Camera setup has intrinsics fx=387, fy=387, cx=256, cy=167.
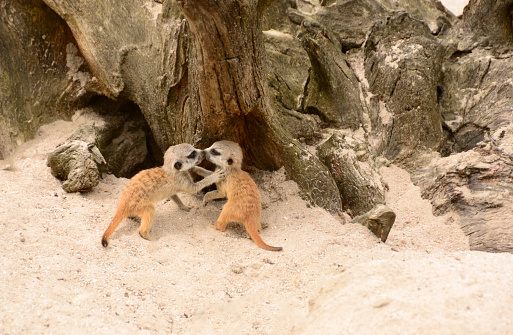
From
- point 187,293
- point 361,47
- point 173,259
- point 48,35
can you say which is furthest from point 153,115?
point 361,47

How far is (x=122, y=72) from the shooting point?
15.2 feet

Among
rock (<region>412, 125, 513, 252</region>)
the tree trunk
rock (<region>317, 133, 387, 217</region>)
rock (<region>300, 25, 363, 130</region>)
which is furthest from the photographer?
rock (<region>300, 25, 363, 130</region>)

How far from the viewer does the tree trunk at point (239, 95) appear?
9.30ft

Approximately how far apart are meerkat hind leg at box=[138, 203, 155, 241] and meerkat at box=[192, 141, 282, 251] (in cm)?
60

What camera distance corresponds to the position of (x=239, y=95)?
10.9ft

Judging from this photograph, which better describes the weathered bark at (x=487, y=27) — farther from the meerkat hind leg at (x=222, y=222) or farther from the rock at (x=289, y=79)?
the meerkat hind leg at (x=222, y=222)

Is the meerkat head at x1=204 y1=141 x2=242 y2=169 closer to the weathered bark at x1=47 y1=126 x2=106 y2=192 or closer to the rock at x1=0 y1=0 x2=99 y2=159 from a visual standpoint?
the weathered bark at x1=47 y1=126 x2=106 y2=192

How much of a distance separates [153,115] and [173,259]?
229 cm

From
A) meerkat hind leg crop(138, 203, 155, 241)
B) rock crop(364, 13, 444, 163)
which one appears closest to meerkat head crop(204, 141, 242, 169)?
meerkat hind leg crop(138, 203, 155, 241)

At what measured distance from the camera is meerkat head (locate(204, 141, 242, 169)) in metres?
3.82

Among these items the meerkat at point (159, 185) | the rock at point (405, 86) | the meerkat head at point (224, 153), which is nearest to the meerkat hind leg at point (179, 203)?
the meerkat at point (159, 185)

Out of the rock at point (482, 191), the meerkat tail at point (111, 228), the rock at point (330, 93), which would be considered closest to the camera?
the meerkat tail at point (111, 228)

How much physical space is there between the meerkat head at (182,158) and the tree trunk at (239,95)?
167mm

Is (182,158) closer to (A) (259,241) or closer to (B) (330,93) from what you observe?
(A) (259,241)
